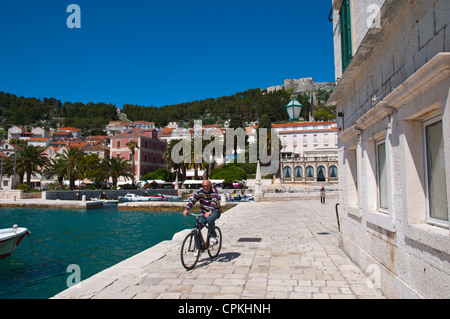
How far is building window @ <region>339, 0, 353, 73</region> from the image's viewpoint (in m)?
6.40

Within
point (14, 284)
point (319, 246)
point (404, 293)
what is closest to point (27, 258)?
point (14, 284)

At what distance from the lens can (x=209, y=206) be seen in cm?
677

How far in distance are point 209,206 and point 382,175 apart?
3.45 meters

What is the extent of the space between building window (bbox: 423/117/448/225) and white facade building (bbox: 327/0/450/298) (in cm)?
1

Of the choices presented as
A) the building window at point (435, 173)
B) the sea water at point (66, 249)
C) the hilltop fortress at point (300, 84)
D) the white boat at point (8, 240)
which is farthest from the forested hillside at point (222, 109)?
the building window at point (435, 173)

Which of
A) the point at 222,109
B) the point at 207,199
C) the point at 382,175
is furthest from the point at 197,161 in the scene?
the point at 222,109

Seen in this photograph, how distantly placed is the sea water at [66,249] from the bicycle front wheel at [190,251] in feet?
15.7

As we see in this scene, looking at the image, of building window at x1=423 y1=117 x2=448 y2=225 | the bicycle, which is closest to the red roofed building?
the bicycle

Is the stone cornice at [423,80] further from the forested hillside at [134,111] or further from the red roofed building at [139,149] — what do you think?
the forested hillside at [134,111]

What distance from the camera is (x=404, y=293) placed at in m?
3.74

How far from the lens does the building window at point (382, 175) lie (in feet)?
16.0

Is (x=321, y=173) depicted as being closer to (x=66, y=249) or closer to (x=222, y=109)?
(x=66, y=249)
